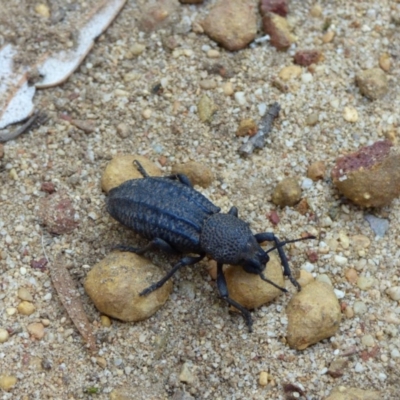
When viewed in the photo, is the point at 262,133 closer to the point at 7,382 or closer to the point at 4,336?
the point at 4,336

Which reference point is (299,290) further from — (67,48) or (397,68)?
(67,48)

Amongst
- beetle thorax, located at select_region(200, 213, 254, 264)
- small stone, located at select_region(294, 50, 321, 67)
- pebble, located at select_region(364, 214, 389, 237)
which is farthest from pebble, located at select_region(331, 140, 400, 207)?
small stone, located at select_region(294, 50, 321, 67)

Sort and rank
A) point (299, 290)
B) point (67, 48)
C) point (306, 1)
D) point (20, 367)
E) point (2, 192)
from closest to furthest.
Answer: point (20, 367)
point (299, 290)
point (2, 192)
point (67, 48)
point (306, 1)

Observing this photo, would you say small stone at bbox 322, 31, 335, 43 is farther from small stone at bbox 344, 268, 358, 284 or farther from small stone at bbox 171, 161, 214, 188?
small stone at bbox 344, 268, 358, 284

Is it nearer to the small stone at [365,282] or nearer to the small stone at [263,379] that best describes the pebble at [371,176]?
the small stone at [365,282]

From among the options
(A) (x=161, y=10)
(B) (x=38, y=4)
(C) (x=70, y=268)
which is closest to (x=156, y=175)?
(C) (x=70, y=268)

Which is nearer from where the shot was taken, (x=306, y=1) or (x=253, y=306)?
(x=253, y=306)
